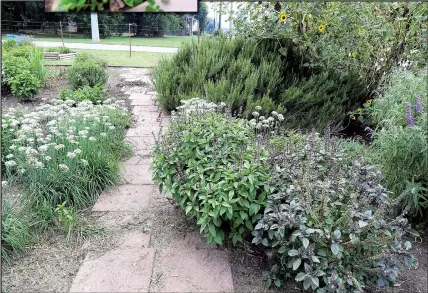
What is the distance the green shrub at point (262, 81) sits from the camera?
280cm

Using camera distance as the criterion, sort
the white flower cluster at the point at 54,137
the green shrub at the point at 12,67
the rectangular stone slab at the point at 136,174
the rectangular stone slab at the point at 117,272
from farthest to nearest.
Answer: the green shrub at the point at 12,67
the rectangular stone slab at the point at 136,174
the white flower cluster at the point at 54,137
the rectangular stone slab at the point at 117,272

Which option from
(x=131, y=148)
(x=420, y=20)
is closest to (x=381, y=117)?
(x=420, y=20)

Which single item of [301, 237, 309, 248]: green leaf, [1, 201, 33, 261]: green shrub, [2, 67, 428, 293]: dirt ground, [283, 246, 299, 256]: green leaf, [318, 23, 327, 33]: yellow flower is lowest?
[2, 67, 428, 293]: dirt ground

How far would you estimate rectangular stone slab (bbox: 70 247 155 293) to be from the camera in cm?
128

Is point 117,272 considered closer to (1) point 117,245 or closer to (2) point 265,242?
(1) point 117,245

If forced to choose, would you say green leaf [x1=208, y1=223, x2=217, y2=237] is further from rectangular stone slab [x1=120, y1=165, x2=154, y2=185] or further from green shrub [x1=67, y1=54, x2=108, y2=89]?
green shrub [x1=67, y1=54, x2=108, y2=89]

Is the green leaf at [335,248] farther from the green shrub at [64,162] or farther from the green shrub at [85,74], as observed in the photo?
the green shrub at [85,74]

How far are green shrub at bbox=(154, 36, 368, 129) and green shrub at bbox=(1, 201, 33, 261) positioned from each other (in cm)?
160

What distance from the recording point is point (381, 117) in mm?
1897

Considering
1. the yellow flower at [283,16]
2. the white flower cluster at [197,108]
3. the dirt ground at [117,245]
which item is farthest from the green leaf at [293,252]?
the yellow flower at [283,16]

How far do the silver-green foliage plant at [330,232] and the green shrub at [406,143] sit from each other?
27 centimetres

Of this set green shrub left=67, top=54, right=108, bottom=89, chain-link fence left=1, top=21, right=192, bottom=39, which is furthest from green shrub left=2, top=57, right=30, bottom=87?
chain-link fence left=1, top=21, right=192, bottom=39

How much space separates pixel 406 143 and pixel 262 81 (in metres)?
1.59

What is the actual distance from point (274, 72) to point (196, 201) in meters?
1.96
